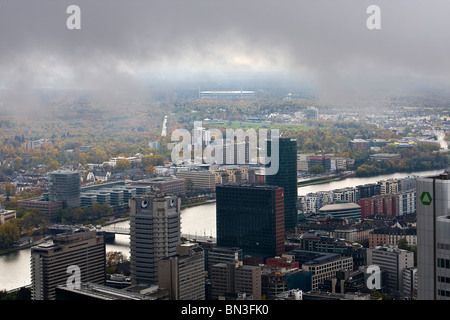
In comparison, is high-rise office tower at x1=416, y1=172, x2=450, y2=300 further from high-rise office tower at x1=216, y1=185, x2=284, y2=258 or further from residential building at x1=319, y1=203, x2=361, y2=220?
residential building at x1=319, y1=203, x2=361, y2=220

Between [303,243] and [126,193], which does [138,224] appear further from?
[126,193]

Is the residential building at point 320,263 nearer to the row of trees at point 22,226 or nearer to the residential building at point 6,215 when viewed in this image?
the row of trees at point 22,226

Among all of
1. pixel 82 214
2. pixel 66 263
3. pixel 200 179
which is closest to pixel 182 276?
pixel 66 263

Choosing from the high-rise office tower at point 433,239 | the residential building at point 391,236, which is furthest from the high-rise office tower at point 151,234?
the high-rise office tower at point 433,239
